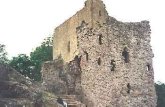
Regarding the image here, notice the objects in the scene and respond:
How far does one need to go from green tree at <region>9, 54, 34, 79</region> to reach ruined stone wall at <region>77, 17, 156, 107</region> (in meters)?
12.8

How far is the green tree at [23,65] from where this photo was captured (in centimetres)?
4912

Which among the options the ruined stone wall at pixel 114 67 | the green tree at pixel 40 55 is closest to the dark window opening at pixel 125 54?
the ruined stone wall at pixel 114 67

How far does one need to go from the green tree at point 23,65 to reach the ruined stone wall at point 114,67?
1282 centimetres

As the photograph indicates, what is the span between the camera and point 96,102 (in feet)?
118

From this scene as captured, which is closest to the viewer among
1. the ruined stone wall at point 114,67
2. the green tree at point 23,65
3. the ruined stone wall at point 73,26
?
the ruined stone wall at point 114,67

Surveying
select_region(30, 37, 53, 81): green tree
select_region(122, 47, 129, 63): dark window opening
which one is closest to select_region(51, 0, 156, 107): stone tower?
select_region(122, 47, 129, 63): dark window opening

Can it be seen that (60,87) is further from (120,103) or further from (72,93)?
(120,103)

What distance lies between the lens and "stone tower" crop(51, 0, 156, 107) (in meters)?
36.4

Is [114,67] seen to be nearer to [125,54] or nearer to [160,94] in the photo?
[125,54]

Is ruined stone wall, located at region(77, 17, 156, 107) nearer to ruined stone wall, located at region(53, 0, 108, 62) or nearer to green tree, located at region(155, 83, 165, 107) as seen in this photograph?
ruined stone wall, located at region(53, 0, 108, 62)

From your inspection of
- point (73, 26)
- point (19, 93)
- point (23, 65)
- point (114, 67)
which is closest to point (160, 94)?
point (114, 67)

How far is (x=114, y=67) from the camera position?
36.9 meters

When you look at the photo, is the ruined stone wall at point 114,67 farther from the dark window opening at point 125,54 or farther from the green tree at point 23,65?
the green tree at point 23,65

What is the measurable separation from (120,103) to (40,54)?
16016 millimetres
